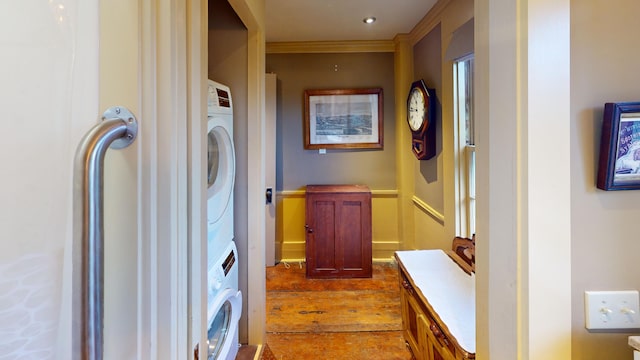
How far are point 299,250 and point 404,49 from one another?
2.53 meters

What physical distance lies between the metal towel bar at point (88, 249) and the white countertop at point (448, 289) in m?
1.31

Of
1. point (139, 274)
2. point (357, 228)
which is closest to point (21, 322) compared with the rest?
point (139, 274)

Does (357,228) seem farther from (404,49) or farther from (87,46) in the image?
(87,46)

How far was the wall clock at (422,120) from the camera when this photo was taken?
2.74 metres

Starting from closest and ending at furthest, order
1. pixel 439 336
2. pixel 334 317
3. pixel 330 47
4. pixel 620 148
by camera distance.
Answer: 1. pixel 620 148
2. pixel 439 336
3. pixel 334 317
4. pixel 330 47

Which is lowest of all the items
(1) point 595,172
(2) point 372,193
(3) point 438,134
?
(2) point 372,193

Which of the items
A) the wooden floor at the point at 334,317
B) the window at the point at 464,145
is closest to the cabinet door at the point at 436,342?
the wooden floor at the point at 334,317

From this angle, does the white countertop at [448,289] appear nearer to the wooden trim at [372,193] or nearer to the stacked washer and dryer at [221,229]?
the stacked washer and dryer at [221,229]

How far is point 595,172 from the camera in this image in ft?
2.41

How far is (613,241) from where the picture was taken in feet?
2.42

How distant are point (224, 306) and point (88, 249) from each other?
1.38 meters

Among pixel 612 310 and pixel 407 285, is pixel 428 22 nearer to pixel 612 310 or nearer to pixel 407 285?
pixel 407 285

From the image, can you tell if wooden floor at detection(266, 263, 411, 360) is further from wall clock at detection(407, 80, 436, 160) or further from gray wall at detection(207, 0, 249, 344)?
wall clock at detection(407, 80, 436, 160)

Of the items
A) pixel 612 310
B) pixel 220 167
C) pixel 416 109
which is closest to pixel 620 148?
pixel 612 310
